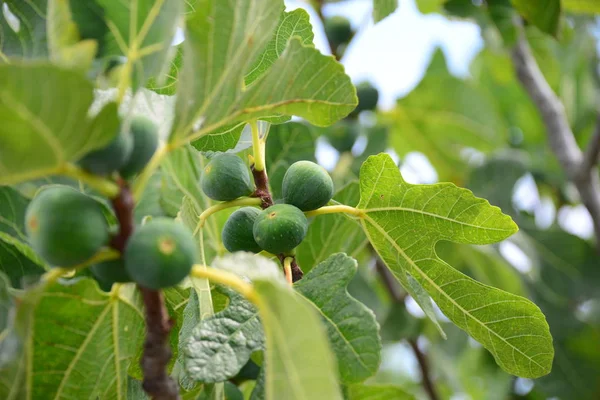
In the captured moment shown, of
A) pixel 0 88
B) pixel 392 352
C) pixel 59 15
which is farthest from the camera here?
pixel 392 352

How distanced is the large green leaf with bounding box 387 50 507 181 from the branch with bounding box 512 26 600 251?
532 mm

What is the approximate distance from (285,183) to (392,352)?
3.63m

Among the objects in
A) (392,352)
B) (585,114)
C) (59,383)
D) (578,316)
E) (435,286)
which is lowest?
(392,352)

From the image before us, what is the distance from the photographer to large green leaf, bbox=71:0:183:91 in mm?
1047

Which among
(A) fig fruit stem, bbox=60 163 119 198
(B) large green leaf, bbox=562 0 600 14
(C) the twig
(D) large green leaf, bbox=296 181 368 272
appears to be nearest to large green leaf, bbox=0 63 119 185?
(A) fig fruit stem, bbox=60 163 119 198

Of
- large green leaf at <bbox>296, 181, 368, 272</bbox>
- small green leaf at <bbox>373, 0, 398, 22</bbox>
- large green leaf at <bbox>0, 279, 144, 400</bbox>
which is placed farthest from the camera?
large green leaf at <bbox>296, 181, 368, 272</bbox>

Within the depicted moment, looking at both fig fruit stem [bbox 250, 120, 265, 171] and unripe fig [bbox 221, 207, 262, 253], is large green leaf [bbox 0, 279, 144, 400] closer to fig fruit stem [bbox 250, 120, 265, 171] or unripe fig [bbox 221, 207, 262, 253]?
unripe fig [bbox 221, 207, 262, 253]

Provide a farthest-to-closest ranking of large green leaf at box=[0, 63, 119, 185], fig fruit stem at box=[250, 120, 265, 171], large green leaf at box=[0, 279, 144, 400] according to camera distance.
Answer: fig fruit stem at box=[250, 120, 265, 171] < large green leaf at box=[0, 279, 144, 400] < large green leaf at box=[0, 63, 119, 185]

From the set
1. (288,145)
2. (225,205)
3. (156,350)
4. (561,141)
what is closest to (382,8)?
(288,145)

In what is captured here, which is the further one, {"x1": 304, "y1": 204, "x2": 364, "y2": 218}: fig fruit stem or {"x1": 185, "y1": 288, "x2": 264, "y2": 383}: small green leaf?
{"x1": 304, "y1": 204, "x2": 364, "y2": 218}: fig fruit stem

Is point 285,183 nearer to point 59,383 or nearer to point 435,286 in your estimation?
point 435,286

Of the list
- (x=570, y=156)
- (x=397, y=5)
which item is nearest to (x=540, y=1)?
(x=397, y=5)

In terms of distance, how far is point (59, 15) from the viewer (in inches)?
39.7

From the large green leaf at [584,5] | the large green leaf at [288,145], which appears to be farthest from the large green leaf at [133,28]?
the large green leaf at [584,5]
